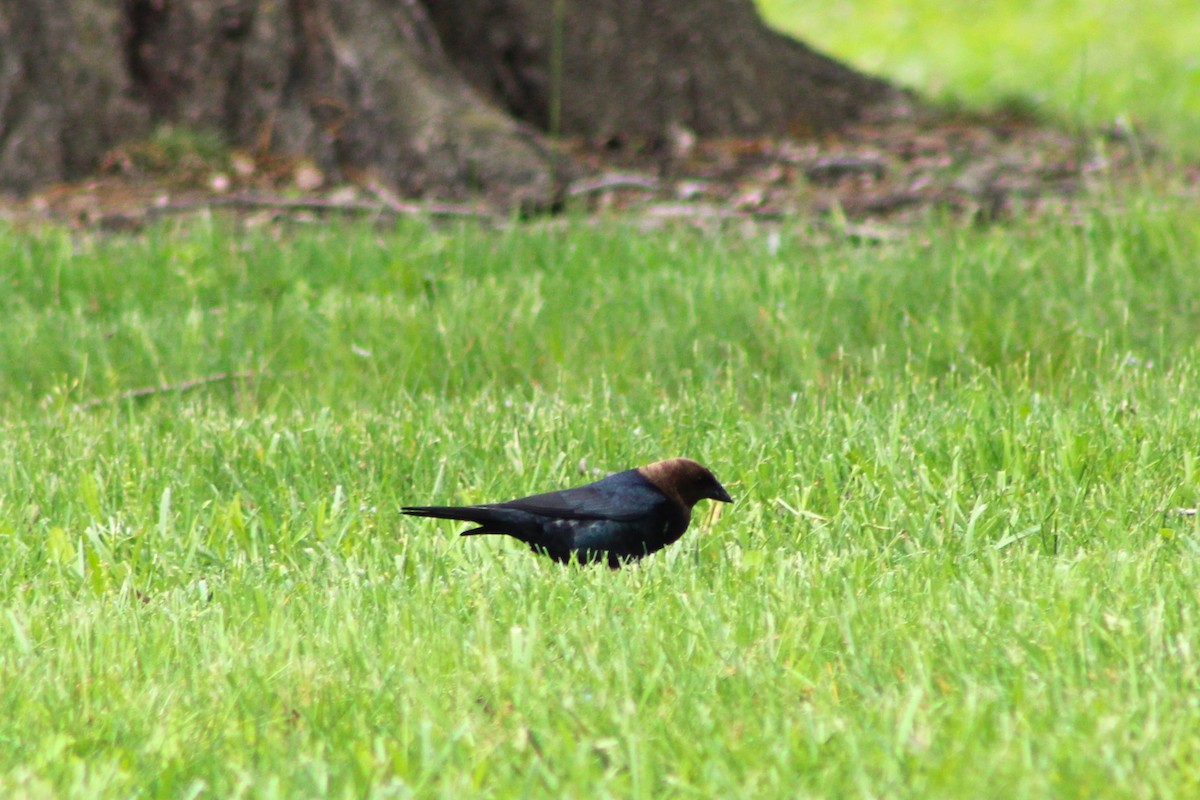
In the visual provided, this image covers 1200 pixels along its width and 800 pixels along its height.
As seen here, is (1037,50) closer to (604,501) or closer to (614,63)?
(614,63)

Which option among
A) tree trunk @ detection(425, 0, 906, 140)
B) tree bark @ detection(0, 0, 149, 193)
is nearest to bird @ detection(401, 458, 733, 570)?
tree bark @ detection(0, 0, 149, 193)

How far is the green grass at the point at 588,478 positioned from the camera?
258 cm

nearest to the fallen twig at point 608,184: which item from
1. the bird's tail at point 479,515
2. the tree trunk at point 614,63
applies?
the tree trunk at point 614,63

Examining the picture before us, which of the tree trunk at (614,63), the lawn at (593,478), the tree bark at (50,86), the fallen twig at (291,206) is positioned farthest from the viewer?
the tree trunk at (614,63)

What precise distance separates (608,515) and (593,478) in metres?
0.81

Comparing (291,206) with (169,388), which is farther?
(291,206)

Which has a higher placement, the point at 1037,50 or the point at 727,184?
the point at 1037,50

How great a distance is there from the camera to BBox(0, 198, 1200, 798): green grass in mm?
2578

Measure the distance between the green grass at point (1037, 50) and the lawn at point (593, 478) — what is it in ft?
12.9

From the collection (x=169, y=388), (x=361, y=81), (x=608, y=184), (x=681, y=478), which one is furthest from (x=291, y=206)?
(x=681, y=478)

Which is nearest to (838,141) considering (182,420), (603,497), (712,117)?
(712,117)

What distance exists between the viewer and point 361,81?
8.28 metres

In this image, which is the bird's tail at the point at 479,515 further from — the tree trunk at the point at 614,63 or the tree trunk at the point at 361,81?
the tree trunk at the point at 614,63

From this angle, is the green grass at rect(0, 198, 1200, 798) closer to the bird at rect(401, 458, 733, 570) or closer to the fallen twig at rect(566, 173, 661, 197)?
the bird at rect(401, 458, 733, 570)
